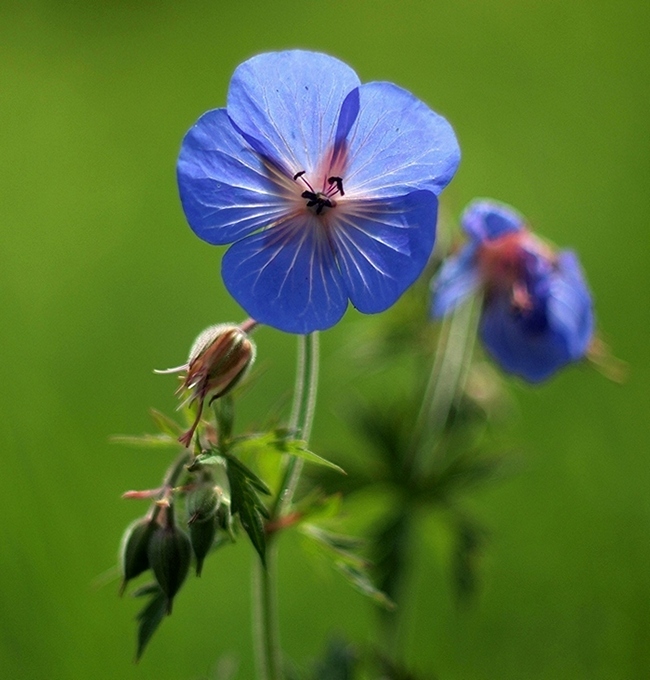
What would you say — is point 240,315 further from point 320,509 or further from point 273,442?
point 273,442

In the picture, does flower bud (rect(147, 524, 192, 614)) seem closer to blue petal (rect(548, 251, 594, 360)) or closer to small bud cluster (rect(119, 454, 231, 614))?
small bud cluster (rect(119, 454, 231, 614))

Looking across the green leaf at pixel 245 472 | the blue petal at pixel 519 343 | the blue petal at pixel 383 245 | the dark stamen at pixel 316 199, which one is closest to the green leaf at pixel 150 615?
the green leaf at pixel 245 472

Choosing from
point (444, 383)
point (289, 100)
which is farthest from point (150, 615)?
point (444, 383)

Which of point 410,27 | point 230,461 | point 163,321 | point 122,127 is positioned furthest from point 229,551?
point 410,27

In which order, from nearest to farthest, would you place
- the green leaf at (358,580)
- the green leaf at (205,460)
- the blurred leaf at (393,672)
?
the green leaf at (205,460)
the green leaf at (358,580)
the blurred leaf at (393,672)

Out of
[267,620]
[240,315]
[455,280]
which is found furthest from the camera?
[240,315]

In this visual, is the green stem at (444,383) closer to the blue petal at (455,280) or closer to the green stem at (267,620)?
the blue petal at (455,280)

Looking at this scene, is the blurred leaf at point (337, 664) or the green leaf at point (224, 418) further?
the blurred leaf at point (337, 664)

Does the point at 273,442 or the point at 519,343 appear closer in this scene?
the point at 273,442
